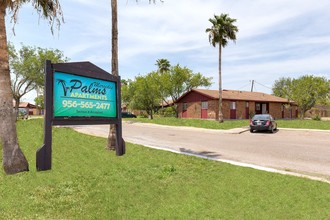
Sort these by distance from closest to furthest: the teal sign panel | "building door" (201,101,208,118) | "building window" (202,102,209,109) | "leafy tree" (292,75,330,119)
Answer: the teal sign panel < "building window" (202,102,209,109) < "building door" (201,101,208,118) < "leafy tree" (292,75,330,119)

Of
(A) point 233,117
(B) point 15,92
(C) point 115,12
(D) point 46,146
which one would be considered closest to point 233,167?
(D) point 46,146

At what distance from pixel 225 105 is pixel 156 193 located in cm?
3338

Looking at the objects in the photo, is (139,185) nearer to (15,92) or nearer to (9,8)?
(9,8)

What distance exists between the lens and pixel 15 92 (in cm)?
3812

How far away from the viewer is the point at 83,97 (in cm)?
739

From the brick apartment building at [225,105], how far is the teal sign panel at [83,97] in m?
29.0

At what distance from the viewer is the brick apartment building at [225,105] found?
123 ft

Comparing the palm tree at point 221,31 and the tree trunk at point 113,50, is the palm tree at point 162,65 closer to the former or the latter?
the palm tree at point 221,31

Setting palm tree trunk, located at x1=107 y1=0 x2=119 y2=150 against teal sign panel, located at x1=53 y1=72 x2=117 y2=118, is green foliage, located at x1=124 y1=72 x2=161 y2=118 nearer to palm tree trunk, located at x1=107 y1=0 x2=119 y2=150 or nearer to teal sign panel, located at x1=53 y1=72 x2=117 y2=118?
palm tree trunk, located at x1=107 y1=0 x2=119 y2=150

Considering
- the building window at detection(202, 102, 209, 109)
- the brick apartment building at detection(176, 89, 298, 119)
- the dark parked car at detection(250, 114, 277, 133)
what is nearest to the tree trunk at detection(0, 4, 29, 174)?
the dark parked car at detection(250, 114, 277, 133)

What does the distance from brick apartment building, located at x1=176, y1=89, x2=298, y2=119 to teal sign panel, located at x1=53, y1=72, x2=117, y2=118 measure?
29.0 m

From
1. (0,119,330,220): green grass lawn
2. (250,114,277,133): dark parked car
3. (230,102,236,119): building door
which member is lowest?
(0,119,330,220): green grass lawn

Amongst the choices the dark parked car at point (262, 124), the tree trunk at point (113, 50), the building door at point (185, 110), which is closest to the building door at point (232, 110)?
the building door at point (185, 110)

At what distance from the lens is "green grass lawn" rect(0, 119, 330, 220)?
4.76 meters
